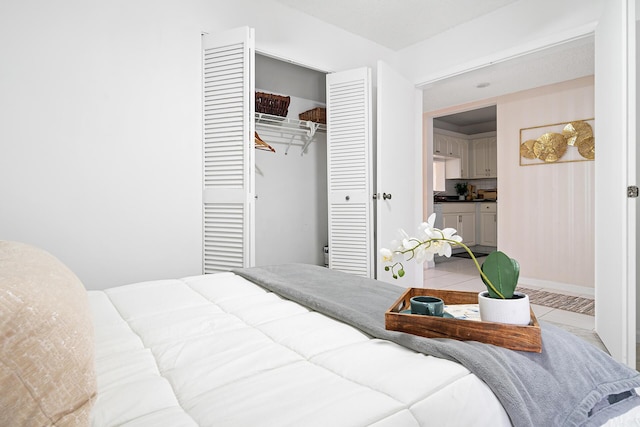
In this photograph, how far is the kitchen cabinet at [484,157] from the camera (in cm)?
716

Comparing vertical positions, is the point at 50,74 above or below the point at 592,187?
above

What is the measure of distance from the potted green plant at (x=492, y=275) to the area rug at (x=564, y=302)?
304cm

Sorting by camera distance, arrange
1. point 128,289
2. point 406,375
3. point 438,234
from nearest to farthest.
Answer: point 406,375
point 438,234
point 128,289

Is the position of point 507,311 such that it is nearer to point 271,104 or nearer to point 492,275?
point 492,275

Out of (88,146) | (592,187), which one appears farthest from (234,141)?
(592,187)

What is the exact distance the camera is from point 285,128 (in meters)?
3.77

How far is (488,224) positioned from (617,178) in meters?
5.10

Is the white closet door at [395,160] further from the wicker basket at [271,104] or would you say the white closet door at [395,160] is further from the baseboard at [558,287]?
the baseboard at [558,287]

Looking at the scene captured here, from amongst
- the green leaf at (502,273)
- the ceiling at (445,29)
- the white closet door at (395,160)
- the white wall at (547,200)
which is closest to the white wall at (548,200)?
the white wall at (547,200)

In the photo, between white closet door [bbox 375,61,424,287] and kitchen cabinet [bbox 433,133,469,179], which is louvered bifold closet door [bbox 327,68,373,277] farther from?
kitchen cabinet [bbox 433,133,469,179]

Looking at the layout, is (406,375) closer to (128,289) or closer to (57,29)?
(128,289)

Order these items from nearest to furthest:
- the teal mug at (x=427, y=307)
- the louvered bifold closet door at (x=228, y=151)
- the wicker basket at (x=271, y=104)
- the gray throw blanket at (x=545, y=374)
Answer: the gray throw blanket at (x=545, y=374)
the teal mug at (x=427, y=307)
the louvered bifold closet door at (x=228, y=151)
the wicker basket at (x=271, y=104)

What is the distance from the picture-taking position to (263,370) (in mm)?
796

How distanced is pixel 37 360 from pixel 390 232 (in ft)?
9.83
